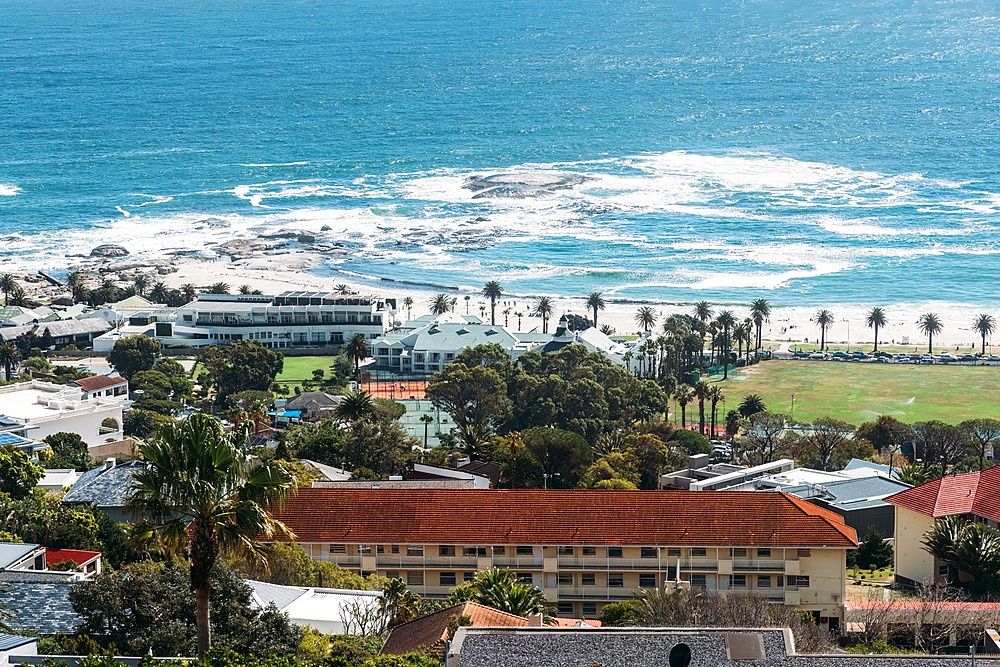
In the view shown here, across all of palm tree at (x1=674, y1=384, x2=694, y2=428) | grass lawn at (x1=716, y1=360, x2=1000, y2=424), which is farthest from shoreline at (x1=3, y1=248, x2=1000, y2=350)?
palm tree at (x1=674, y1=384, x2=694, y2=428)

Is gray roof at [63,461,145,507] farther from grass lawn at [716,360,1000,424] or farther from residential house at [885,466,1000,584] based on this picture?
grass lawn at [716,360,1000,424]

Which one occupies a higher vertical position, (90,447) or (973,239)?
(973,239)

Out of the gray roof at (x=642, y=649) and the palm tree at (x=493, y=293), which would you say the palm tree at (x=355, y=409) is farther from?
the palm tree at (x=493, y=293)

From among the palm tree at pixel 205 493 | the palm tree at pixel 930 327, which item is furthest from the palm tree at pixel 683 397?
the palm tree at pixel 205 493

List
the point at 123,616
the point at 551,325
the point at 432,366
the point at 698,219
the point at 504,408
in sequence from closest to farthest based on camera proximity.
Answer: the point at 123,616, the point at 504,408, the point at 432,366, the point at 551,325, the point at 698,219

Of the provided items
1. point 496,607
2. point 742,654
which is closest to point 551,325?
point 496,607

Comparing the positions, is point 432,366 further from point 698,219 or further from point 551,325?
point 698,219

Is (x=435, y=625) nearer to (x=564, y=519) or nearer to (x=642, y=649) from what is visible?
(x=642, y=649)
